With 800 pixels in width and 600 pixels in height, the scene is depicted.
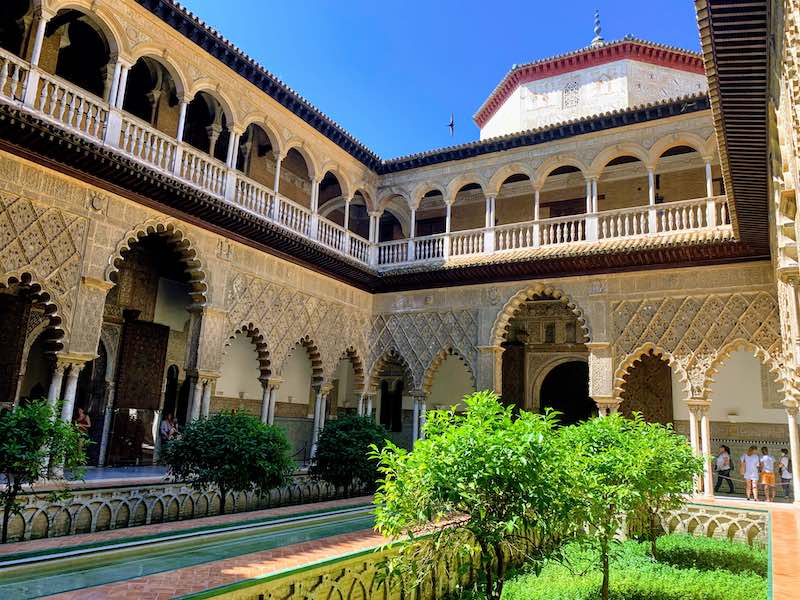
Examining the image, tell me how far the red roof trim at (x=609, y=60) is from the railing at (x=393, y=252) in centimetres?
713

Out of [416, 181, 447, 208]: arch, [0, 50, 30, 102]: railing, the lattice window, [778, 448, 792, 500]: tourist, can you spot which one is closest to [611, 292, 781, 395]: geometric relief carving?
[778, 448, 792, 500]: tourist

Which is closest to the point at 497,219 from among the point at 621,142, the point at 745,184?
the point at 621,142

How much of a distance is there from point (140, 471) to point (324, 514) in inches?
195

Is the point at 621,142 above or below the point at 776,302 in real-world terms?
above

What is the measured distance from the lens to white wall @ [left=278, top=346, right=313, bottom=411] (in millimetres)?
13859

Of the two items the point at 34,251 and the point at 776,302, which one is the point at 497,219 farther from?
the point at 34,251

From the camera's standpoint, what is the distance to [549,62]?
1691 cm

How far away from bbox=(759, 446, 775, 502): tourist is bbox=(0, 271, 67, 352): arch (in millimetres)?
11485

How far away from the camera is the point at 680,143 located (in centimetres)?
1097

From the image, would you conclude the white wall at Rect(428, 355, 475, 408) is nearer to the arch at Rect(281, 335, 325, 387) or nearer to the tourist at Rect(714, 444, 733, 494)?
the arch at Rect(281, 335, 325, 387)

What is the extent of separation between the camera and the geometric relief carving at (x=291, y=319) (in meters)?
10.4

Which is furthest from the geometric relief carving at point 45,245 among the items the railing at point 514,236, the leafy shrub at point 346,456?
the railing at point 514,236

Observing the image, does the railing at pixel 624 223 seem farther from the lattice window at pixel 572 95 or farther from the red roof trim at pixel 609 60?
the red roof trim at pixel 609 60

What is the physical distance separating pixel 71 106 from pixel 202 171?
224 cm
